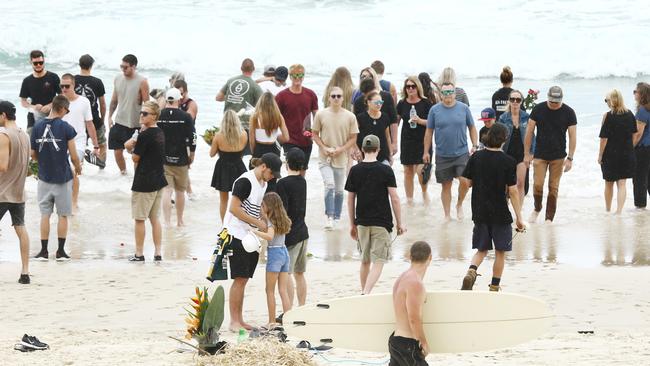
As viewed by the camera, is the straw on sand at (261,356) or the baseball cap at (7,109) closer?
the straw on sand at (261,356)

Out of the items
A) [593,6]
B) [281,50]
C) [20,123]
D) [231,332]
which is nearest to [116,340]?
[231,332]

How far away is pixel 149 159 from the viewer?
1266 cm

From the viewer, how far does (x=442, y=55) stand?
30531 millimetres

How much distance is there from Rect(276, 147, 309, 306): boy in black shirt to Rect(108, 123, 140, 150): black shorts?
20.6ft

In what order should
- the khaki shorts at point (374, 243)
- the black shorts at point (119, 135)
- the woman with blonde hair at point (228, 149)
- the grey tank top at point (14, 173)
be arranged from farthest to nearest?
the black shorts at point (119, 135) → the woman with blonde hair at point (228, 149) → the grey tank top at point (14, 173) → the khaki shorts at point (374, 243)

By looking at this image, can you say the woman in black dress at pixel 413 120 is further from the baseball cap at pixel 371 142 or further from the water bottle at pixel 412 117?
the baseball cap at pixel 371 142

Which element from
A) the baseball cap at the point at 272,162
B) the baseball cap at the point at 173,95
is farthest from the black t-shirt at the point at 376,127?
the baseball cap at the point at 272,162

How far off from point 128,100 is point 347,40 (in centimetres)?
1620

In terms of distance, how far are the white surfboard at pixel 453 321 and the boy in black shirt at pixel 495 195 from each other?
2.23 metres

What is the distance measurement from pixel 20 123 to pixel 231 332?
13.2m

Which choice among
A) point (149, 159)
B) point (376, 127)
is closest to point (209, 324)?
point (149, 159)

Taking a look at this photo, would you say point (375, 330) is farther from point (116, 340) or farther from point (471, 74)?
point (471, 74)

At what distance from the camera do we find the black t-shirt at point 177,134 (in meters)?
13.9

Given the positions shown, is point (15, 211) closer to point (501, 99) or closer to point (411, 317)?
point (411, 317)
